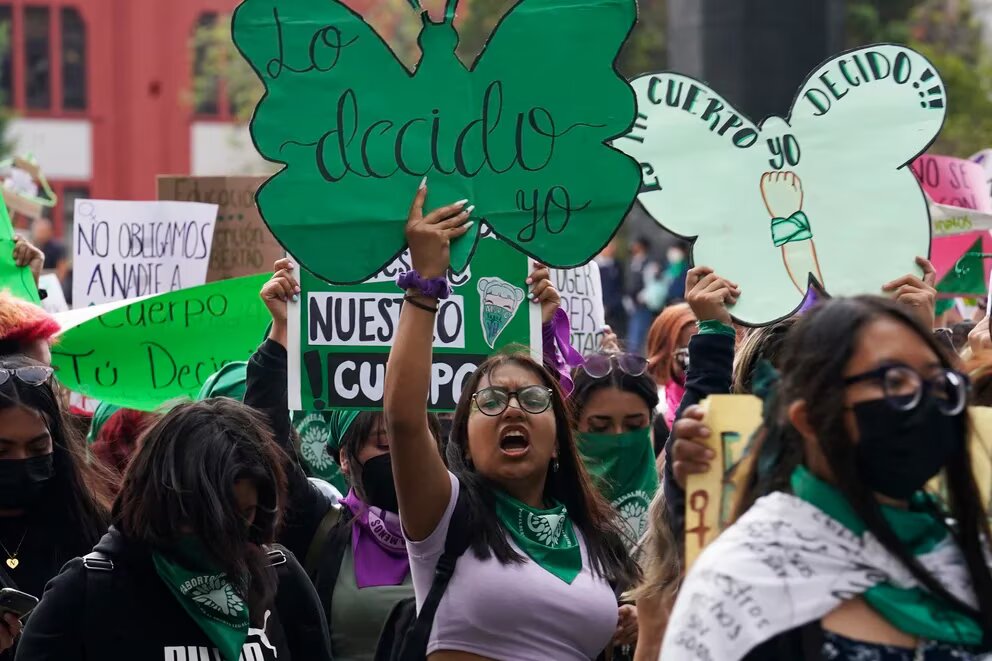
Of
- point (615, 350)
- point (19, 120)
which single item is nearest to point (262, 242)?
point (615, 350)

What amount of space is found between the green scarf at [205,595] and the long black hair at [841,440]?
50.8 inches

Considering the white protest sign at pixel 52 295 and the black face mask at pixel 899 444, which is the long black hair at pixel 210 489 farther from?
the white protest sign at pixel 52 295

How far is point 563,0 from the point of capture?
407cm

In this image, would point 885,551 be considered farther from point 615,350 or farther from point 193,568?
point 615,350

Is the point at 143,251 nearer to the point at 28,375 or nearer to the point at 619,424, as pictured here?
the point at 619,424

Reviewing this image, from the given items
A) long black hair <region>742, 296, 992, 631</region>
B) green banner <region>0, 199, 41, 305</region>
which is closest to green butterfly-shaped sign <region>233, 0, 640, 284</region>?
long black hair <region>742, 296, 992, 631</region>

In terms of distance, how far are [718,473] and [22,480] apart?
1900 mm

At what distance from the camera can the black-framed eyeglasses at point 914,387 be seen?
2.56 meters

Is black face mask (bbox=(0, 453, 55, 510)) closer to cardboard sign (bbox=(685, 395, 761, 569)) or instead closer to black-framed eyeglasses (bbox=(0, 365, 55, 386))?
black-framed eyeglasses (bbox=(0, 365, 55, 386))

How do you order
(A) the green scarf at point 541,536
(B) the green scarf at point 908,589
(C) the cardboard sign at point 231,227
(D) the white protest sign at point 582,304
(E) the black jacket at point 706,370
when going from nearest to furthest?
(B) the green scarf at point 908,589 < (E) the black jacket at point 706,370 < (A) the green scarf at point 541,536 < (D) the white protest sign at point 582,304 < (C) the cardboard sign at point 231,227

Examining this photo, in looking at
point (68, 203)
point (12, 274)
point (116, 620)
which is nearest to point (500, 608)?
point (116, 620)

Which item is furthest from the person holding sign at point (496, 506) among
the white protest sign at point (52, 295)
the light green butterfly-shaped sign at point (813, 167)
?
the white protest sign at point (52, 295)

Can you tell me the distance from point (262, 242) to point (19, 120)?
1472 inches

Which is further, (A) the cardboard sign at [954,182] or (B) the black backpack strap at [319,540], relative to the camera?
(A) the cardboard sign at [954,182]
